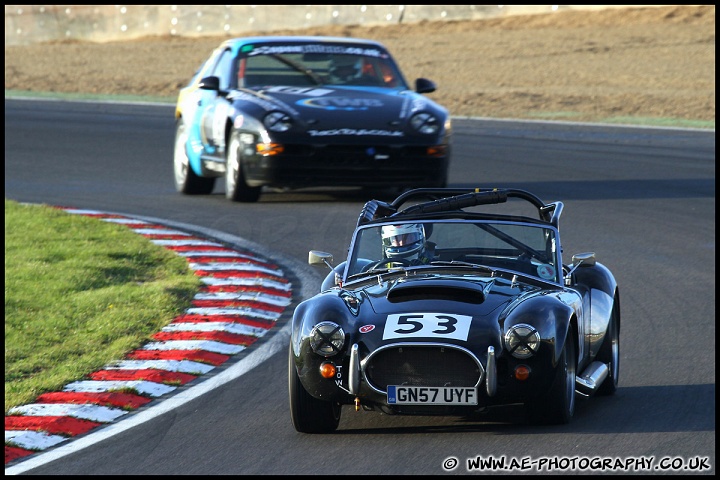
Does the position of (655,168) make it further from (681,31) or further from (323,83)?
(681,31)

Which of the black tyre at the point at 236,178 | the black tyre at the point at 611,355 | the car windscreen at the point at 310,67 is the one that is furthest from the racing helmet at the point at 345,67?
the black tyre at the point at 611,355

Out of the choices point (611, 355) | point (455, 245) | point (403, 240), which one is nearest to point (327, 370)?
point (403, 240)

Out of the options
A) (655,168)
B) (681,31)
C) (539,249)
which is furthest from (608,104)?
(539,249)

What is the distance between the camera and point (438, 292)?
659 centimetres

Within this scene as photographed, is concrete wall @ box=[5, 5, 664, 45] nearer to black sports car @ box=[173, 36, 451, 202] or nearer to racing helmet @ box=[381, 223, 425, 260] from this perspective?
black sports car @ box=[173, 36, 451, 202]

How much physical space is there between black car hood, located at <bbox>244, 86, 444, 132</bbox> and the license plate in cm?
726

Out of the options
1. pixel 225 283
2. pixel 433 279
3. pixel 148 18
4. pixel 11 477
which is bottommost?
pixel 148 18

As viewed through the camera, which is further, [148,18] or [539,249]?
[148,18]

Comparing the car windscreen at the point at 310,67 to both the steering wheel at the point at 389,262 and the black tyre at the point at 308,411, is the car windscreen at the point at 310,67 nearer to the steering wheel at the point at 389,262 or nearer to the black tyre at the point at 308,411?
the steering wheel at the point at 389,262

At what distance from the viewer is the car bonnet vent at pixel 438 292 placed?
21.5 ft

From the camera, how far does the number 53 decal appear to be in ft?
20.4

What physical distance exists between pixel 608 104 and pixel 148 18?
66.8 feet

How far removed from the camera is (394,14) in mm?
39594

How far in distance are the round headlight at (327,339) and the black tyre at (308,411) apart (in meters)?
0.20
